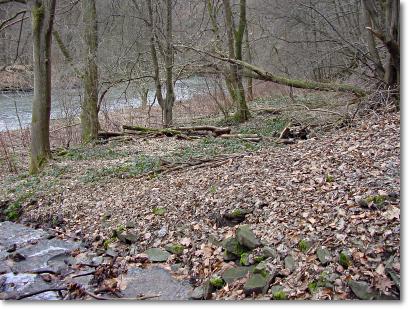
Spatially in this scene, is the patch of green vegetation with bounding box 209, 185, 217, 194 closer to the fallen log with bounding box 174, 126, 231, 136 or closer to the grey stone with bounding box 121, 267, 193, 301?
the grey stone with bounding box 121, 267, 193, 301

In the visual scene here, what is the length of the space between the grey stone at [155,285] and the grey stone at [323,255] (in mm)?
1300

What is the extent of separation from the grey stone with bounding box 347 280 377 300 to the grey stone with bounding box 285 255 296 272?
2.08ft

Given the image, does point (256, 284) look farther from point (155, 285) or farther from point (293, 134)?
point (293, 134)

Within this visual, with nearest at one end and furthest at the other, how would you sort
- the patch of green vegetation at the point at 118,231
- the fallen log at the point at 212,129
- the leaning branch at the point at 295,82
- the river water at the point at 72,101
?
the patch of green vegetation at the point at 118,231 → the leaning branch at the point at 295,82 → the fallen log at the point at 212,129 → the river water at the point at 72,101

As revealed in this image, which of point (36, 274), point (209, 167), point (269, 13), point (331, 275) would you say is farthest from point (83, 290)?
point (269, 13)

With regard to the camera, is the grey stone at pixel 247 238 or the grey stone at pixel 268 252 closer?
the grey stone at pixel 268 252

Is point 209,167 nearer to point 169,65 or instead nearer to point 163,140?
point 163,140

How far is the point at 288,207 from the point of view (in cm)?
489

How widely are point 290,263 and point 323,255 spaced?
1.06ft

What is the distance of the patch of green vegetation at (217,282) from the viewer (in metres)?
4.19

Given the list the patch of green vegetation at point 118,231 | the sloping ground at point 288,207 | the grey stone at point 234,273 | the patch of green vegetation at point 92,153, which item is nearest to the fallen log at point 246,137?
the sloping ground at point 288,207

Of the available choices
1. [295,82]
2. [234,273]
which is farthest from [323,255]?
[295,82]

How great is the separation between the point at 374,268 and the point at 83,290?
263 centimetres

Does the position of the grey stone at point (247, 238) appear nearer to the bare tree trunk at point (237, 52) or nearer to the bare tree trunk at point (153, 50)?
the bare tree trunk at point (237, 52)
